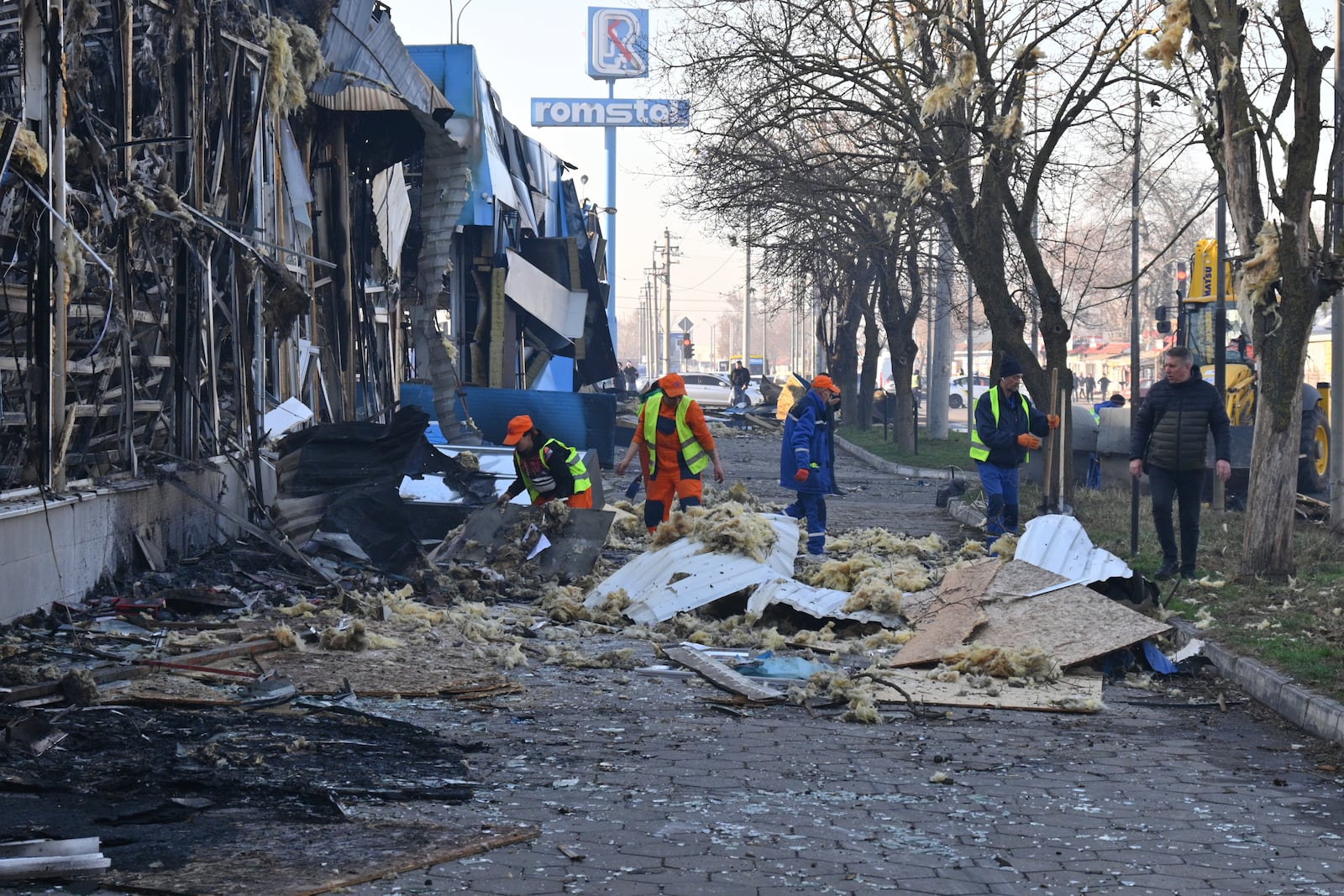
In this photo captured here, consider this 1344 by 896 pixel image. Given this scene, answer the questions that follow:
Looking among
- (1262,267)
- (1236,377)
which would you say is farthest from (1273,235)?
(1236,377)

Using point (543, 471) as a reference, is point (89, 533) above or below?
below

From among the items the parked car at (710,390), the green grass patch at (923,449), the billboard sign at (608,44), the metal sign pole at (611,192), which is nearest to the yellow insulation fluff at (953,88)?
the green grass patch at (923,449)

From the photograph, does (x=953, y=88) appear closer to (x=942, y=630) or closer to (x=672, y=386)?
(x=672, y=386)

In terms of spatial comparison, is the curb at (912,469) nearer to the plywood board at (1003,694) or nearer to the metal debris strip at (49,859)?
the plywood board at (1003,694)

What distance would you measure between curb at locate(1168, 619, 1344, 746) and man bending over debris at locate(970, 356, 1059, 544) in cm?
465

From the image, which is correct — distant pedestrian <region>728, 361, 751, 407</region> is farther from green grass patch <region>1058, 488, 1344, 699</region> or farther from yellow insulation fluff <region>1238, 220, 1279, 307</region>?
yellow insulation fluff <region>1238, 220, 1279, 307</region>

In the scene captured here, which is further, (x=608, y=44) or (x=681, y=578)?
(x=608, y=44)

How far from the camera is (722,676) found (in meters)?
8.06

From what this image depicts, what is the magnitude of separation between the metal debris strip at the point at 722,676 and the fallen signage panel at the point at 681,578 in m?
1.15

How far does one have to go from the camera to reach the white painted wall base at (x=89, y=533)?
8.64 metres

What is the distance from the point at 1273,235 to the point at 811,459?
4.60m

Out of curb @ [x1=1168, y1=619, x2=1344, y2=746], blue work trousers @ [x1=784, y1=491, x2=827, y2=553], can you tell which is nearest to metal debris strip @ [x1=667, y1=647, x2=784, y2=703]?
curb @ [x1=1168, y1=619, x2=1344, y2=746]

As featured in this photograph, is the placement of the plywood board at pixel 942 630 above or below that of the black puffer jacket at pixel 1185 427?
below

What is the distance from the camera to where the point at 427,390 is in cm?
2053
